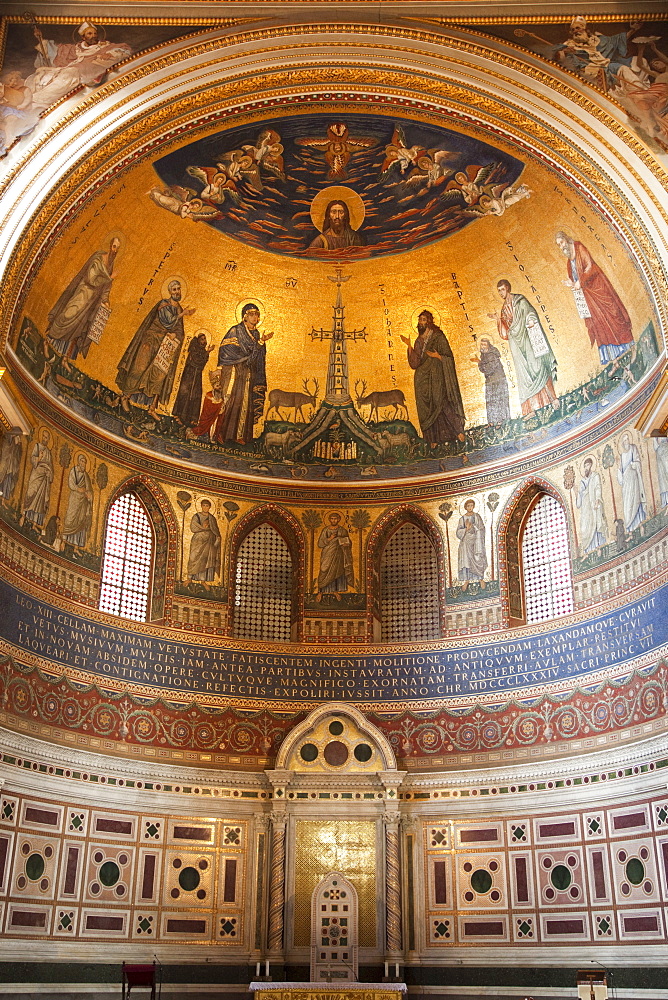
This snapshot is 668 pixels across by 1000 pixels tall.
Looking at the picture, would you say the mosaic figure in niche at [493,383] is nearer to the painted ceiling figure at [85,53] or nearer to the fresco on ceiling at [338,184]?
the fresco on ceiling at [338,184]

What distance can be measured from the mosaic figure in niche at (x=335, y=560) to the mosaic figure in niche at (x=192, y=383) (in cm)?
389

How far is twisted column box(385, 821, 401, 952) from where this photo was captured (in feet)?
66.7

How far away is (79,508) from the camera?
2142 centimetres

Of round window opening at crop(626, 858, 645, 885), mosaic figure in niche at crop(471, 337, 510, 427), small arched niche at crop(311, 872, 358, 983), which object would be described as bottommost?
small arched niche at crop(311, 872, 358, 983)

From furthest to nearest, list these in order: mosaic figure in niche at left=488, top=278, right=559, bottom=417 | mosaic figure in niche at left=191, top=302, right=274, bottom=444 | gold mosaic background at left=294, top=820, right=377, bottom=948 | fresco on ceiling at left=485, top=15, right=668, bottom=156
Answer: mosaic figure in niche at left=191, top=302, right=274, bottom=444 → mosaic figure in niche at left=488, top=278, right=559, bottom=417 → gold mosaic background at left=294, top=820, right=377, bottom=948 → fresco on ceiling at left=485, top=15, right=668, bottom=156

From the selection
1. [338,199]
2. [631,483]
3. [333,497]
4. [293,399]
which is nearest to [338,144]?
[338,199]

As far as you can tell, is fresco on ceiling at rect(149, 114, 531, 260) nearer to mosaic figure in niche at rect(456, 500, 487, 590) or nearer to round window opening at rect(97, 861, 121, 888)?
mosaic figure in niche at rect(456, 500, 487, 590)

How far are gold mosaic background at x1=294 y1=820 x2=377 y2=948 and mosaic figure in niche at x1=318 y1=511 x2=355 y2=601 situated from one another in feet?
16.4

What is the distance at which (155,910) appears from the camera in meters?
20.1

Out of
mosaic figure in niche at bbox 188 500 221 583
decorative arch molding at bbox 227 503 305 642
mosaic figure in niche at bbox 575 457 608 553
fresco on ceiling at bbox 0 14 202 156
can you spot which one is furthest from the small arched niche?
fresco on ceiling at bbox 0 14 202 156

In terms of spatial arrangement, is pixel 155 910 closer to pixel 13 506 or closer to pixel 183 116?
pixel 13 506

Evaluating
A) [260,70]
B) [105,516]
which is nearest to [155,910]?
[105,516]

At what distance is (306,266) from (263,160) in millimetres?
2911

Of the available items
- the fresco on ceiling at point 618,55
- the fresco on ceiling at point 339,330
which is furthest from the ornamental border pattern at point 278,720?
the fresco on ceiling at point 618,55
